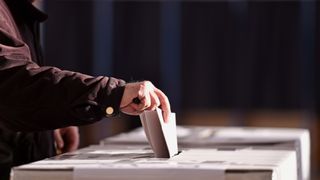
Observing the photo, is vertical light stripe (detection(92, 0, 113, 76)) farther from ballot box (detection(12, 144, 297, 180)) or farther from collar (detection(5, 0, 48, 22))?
ballot box (detection(12, 144, 297, 180))

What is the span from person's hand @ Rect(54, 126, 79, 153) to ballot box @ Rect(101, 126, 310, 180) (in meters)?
0.11

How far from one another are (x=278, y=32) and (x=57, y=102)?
527 centimetres

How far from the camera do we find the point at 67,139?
2.01 metres

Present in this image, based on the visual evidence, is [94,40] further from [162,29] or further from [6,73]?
[6,73]

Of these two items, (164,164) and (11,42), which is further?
(11,42)

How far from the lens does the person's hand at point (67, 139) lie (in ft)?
6.50

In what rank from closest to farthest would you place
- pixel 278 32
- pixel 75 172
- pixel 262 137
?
pixel 75 172 < pixel 262 137 < pixel 278 32

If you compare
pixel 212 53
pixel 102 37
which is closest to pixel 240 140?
pixel 212 53

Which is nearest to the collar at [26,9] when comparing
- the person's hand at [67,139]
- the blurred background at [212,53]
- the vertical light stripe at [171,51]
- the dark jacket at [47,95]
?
the dark jacket at [47,95]

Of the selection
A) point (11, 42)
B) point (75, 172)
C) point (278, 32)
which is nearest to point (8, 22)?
point (11, 42)

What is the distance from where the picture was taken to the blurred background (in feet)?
21.1

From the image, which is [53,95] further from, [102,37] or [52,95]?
[102,37]

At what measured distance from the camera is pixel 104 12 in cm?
665

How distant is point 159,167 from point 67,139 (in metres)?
0.82
